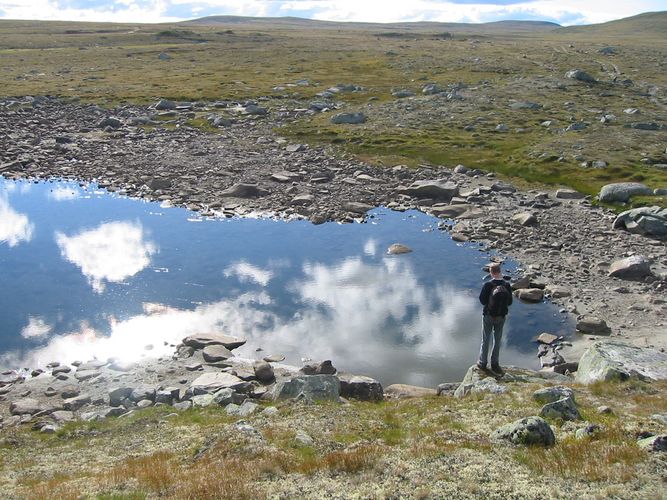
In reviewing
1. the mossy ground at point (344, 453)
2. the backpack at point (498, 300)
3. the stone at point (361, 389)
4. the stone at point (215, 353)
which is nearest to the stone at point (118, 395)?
the mossy ground at point (344, 453)

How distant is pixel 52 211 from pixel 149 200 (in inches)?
303

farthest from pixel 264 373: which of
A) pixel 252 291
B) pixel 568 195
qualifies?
pixel 568 195

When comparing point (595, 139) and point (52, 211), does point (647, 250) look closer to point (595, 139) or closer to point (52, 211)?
point (595, 139)

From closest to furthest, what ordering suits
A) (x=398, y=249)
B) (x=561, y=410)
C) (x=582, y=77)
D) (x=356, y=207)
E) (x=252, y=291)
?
(x=561, y=410) < (x=252, y=291) < (x=398, y=249) < (x=356, y=207) < (x=582, y=77)

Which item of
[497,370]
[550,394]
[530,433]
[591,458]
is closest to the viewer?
[591,458]

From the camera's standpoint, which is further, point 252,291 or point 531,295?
point 252,291

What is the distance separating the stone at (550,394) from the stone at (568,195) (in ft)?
106

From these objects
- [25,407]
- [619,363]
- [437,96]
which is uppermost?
[437,96]

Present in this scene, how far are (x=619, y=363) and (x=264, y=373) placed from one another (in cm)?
1394

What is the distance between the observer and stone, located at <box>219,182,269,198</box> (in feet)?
168

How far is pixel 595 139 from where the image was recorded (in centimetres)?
6506

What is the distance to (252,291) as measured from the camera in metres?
34.9

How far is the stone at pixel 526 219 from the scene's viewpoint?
143 ft

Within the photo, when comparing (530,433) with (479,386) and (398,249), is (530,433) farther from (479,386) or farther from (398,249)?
(398,249)
